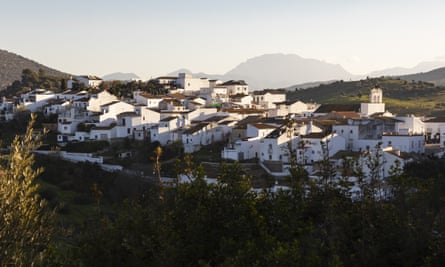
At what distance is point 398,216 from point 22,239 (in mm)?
7545

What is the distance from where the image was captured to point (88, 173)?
3422 centimetres

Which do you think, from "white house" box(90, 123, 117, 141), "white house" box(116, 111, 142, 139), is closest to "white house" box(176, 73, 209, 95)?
"white house" box(116, 111, 142, 139)

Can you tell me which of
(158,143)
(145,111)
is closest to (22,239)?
(158,143)

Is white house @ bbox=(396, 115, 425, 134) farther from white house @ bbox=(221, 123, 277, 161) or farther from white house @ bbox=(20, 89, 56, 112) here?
white house @ bbox=(20, 89, 56, 112)

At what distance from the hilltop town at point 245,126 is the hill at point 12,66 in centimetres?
5164

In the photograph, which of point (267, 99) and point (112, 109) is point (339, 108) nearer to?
point (267, 99)

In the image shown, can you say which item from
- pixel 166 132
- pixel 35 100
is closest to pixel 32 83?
pixel 35 100

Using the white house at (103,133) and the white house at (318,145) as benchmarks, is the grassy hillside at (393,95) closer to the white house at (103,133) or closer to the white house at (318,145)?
the white house at (318,145)

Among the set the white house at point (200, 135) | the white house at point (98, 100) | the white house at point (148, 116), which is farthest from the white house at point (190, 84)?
the white house at point (200, 135)

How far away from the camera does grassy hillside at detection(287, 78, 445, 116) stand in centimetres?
5534

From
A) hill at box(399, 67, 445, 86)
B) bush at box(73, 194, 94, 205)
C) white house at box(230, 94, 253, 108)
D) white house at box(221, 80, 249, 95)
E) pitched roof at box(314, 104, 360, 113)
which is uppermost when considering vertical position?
hill at box(399, 67, 445, 86)

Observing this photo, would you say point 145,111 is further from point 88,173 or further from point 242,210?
point 242,210

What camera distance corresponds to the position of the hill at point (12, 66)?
10050 centimetres

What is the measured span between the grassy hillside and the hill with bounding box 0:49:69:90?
55.7 meters
